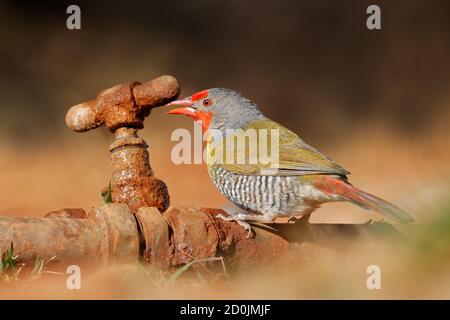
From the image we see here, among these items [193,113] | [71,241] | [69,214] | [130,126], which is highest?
[193,113]

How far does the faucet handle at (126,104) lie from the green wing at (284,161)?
377mm

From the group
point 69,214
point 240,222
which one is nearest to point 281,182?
point 240,222

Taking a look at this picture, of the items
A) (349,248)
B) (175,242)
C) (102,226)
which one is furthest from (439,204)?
(102,226)

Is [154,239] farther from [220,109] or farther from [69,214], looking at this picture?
[220,109]

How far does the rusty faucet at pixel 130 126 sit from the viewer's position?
3.06 metres

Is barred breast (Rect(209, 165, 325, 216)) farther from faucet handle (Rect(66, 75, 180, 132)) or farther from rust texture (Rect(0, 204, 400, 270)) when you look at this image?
faucet handle (Rect(66, 75, 180, 132))

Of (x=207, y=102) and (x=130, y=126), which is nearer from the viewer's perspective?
(x=130, y=126)

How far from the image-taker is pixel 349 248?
296 centimetres

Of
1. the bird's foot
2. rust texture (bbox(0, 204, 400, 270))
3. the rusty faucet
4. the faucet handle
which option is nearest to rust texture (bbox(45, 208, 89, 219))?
rust texture (bbox(0, 204, 400, 270))

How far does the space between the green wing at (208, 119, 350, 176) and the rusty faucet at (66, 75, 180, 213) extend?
33 cm

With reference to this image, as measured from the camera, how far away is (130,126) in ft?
10.3

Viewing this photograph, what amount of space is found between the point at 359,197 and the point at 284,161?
15.3 inches

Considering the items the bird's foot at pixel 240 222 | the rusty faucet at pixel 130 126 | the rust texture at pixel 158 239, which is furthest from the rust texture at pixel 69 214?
the bird's foot at pixel 240 222

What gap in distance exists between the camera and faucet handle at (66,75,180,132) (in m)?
3.10
